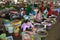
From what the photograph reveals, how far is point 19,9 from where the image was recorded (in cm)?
98

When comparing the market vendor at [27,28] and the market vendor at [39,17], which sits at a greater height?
the market vendor at [39,17]

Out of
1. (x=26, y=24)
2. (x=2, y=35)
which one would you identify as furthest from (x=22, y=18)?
(x=2, y=35)

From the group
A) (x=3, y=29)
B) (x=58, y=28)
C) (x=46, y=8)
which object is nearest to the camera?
(x=58, y=28)

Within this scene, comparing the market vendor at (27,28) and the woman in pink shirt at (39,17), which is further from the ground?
the woman in pink shirt at (39,17)

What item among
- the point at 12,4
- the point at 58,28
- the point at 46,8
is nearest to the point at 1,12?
the point at 12,4

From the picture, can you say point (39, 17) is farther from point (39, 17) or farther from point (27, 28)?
point (27, 28)

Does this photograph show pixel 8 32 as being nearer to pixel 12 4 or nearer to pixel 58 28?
pixel 12 4

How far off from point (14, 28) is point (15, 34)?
46 millimetres

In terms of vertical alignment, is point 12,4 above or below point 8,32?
above

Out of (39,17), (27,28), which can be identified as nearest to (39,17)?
(39,17)

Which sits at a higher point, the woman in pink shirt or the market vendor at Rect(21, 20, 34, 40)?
the woman in pink shirt

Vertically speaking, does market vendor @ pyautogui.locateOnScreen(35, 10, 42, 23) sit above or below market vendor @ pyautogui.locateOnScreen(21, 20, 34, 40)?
above

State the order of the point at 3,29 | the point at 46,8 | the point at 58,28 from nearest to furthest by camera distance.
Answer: the point at 58,28 → the point at 3,29 → the point at 46,8

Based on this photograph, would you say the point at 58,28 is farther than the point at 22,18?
No
